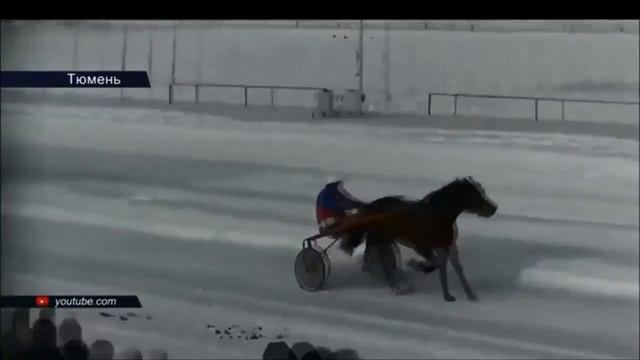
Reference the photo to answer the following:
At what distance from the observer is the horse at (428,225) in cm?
281

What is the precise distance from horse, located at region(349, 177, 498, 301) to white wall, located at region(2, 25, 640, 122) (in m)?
0.28

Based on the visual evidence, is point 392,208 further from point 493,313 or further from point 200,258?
point 200,258

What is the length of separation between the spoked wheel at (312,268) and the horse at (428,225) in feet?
0.40

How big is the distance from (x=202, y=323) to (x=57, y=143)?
2.66 feet

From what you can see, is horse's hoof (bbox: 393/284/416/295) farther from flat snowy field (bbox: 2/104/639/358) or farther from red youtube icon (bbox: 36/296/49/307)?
red youtube icon (bbox: 36/296/49/307)

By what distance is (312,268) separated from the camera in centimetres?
291

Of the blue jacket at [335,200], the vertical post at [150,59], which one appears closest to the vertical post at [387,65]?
the blue jacket at [335,200]

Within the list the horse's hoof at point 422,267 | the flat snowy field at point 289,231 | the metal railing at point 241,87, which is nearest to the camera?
the flat snowy field at point 289,231

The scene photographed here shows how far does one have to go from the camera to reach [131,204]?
305 cm

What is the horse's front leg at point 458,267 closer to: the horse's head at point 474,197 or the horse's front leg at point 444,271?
the horse's front leg at point 444,271

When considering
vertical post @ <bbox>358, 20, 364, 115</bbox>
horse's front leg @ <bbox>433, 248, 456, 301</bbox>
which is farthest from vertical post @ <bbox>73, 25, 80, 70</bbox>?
horse's front leg @ <bbox>433, 248, 456, 301</bbox>

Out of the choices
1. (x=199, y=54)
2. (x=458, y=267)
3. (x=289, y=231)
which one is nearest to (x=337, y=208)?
(x=289, y=231)

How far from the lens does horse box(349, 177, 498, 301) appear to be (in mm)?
2809

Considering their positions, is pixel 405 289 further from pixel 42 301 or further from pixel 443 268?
pixel 42 301
